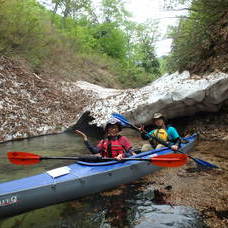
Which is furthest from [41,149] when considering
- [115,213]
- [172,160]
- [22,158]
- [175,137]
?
[115,213]

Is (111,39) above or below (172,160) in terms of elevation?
above

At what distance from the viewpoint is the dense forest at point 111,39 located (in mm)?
9188

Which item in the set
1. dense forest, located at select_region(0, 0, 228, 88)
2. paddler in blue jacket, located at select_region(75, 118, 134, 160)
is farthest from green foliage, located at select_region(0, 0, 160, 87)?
paddler in blue jacket, located at select_region(75, 118, 134, 160)

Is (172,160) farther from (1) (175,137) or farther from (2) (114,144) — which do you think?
(1) (175,137)

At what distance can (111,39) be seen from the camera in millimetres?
31000

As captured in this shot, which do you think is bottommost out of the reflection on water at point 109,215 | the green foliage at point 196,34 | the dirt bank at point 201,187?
the reflection on water at point 109,215

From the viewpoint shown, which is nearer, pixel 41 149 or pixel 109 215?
pixel 109 215

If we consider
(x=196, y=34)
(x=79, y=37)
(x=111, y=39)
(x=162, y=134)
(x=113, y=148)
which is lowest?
(x=113, y=148)

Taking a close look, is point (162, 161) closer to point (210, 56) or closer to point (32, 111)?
point (210, 56)

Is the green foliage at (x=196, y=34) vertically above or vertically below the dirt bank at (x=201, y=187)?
above

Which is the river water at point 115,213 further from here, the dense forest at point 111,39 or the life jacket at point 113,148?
the dense forest at point 111,39

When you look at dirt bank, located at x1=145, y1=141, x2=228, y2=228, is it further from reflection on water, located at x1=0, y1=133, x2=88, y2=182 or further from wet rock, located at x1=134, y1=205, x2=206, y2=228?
reflection on water, located at x1=0, y1=133, x2=88, y2=182

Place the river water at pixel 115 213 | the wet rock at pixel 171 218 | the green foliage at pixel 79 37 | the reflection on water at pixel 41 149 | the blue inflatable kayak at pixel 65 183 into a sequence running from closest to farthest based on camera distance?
the wet rock at pixel 171 218 < the river water at pixel 115 213 < the blue inflatable kayak at pixel 65 183 < the reflection on water at pixel 41 149 < the green foliage at pixel 79 37

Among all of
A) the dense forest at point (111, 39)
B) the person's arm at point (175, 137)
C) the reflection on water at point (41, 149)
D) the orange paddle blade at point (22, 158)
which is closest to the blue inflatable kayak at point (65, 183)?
the orange paddle blade at point (22, 158)
